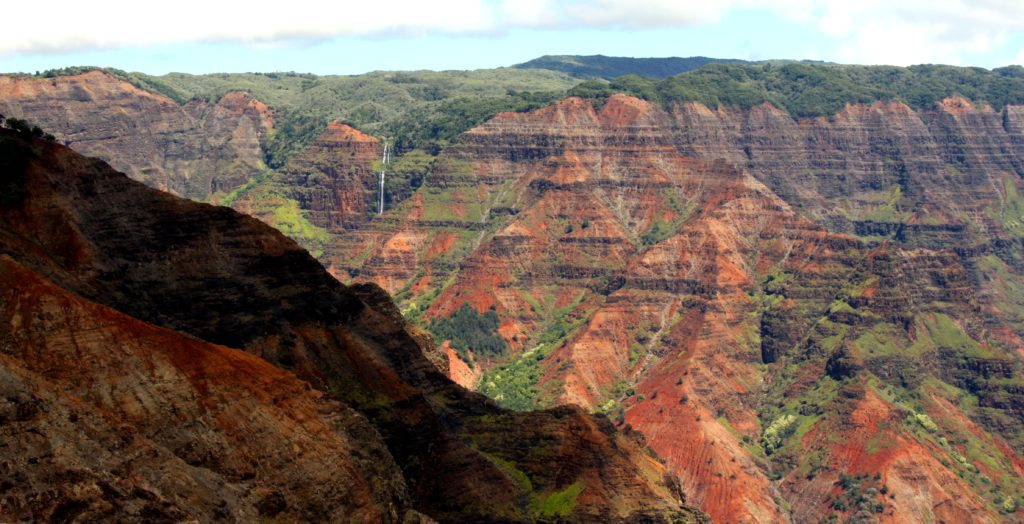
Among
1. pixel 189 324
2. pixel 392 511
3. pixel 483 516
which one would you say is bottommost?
pixel 483 516

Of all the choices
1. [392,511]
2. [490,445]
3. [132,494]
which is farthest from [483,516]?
[132,494]

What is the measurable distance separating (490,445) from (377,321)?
14778 millimetres

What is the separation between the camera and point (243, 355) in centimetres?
10431

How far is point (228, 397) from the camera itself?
96.4 m

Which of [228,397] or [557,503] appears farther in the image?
[557,503]

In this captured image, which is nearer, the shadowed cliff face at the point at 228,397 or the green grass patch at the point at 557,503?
the shadowed cliff face at the point at 228,397

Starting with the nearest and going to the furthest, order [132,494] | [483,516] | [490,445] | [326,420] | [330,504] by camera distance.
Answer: [132,494]
[330,504]
[326,420]
[483,516]
[490,445]

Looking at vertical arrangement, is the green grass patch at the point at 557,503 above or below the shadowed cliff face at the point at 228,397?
below

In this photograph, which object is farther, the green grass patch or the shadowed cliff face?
the green grass patch

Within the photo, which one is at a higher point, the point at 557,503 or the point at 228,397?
the point at 228,397

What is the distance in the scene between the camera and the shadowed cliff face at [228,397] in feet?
260

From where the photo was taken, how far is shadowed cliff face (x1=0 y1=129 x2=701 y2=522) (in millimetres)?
79375

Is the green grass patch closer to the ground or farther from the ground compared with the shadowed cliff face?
closer to the ground

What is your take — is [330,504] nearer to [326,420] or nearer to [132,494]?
[326,420]
